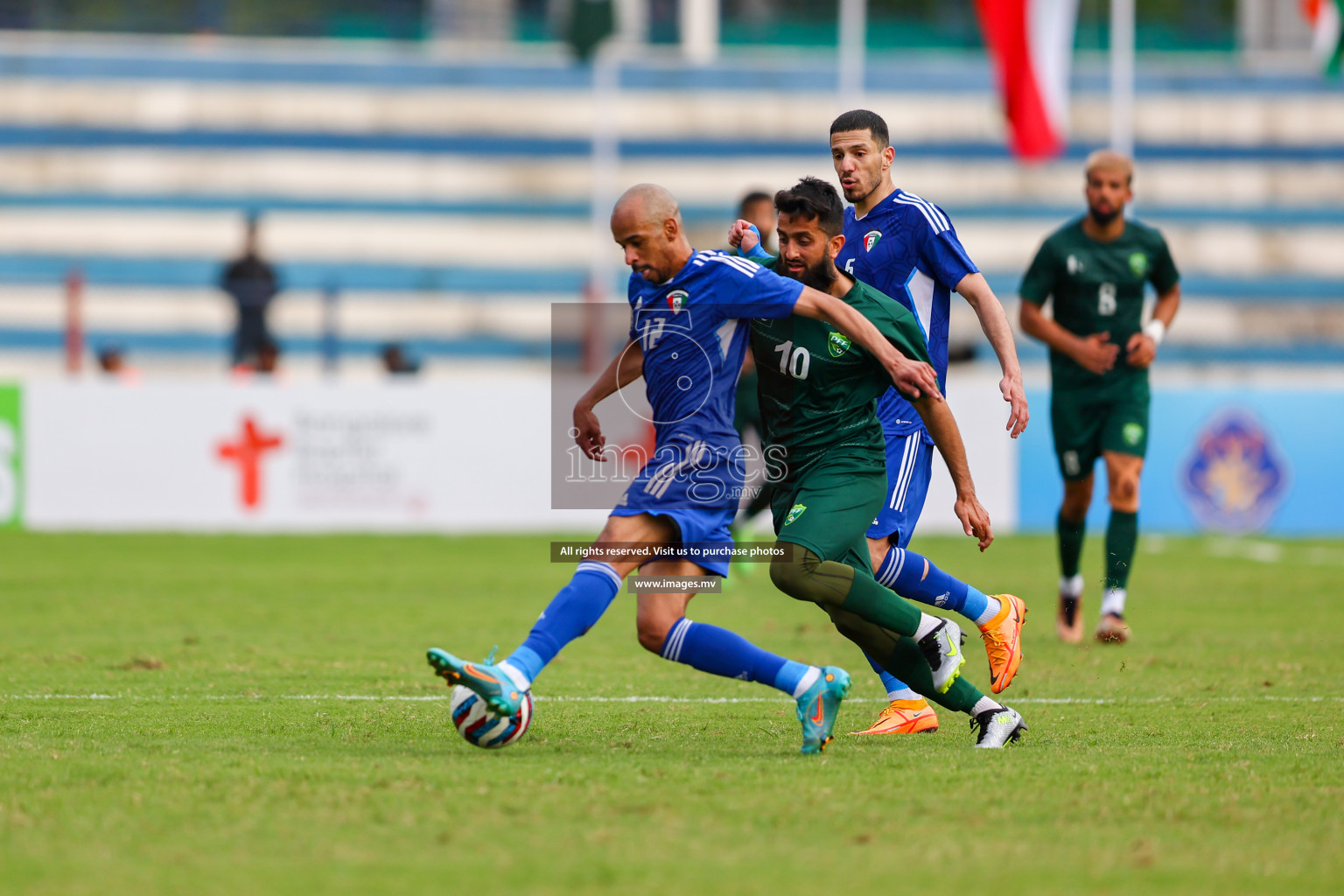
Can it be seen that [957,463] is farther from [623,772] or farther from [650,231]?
[623,772]

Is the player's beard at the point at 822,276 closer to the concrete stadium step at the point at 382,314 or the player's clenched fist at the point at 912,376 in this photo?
the player's clenched fist at the point at 912,376

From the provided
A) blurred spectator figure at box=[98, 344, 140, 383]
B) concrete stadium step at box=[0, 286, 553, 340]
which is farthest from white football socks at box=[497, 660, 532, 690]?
concrete stadium step at box=[0, 286, 553, 340]

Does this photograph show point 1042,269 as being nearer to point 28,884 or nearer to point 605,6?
point 28,884

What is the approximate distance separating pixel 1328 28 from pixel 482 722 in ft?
56.5

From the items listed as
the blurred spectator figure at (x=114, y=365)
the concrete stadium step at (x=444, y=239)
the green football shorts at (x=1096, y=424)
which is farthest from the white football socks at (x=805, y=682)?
the concrete stadium step at (x=444, y=239)

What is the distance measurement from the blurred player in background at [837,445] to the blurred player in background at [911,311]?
0.32 m

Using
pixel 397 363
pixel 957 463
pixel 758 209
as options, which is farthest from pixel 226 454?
pixel 957 463

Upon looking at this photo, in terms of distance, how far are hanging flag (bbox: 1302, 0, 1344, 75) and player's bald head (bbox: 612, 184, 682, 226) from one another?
15.8m

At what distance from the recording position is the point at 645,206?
489 centimetres

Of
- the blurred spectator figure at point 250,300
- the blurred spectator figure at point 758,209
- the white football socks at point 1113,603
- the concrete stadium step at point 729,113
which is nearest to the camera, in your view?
the white football socks at point 1113,603

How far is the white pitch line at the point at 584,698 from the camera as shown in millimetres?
6027

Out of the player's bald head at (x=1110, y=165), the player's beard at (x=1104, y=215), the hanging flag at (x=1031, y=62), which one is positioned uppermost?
the hanging flag at (x=1031, y=62)

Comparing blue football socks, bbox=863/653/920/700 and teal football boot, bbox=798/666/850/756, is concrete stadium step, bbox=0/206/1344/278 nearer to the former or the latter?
blue football socks, bbox=863/653/920/700

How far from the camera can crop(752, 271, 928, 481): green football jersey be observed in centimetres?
519
